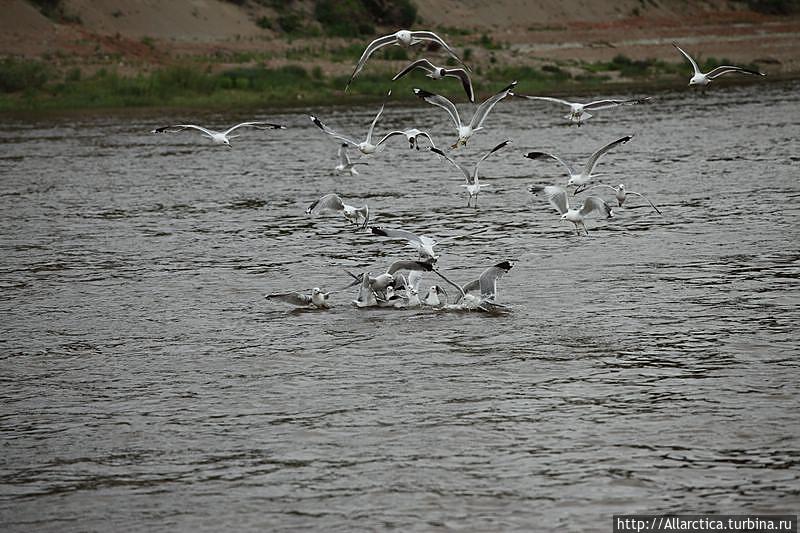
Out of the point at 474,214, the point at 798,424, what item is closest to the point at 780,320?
the point at 798,424

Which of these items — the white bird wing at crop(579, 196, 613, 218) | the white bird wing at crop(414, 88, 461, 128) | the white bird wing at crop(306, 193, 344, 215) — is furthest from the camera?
the white bird wing at crop(306, 193, 344, 215)

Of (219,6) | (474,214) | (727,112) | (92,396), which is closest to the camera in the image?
(92,396)

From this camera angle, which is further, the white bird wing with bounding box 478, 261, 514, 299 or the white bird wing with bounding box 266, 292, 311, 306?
the white bird wing with bounding box 266, 292, 311, 306

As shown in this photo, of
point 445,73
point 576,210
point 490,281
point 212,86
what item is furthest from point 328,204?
point 212,86

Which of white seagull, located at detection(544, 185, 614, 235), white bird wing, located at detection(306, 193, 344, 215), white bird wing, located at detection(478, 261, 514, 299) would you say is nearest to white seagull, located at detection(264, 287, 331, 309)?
white bird wing, located at detection(306, 193, 344, 215)

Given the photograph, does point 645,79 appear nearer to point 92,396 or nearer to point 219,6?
point 219,6

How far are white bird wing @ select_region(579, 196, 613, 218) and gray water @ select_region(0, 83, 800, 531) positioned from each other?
0.88 metres

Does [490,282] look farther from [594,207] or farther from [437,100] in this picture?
[437,100]

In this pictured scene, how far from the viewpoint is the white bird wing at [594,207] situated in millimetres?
15750

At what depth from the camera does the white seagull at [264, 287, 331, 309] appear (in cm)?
1496

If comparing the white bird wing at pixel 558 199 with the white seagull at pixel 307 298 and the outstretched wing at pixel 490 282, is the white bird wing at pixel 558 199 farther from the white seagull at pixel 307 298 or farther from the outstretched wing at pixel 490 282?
the white seagull at pixel 307 298

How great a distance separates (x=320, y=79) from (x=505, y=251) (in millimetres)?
32868

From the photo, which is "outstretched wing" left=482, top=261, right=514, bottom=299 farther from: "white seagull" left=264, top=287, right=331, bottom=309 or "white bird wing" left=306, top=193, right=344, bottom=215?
"white bird wing" left=306, top=193, right=344, bottom=215

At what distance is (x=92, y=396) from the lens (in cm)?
1177
